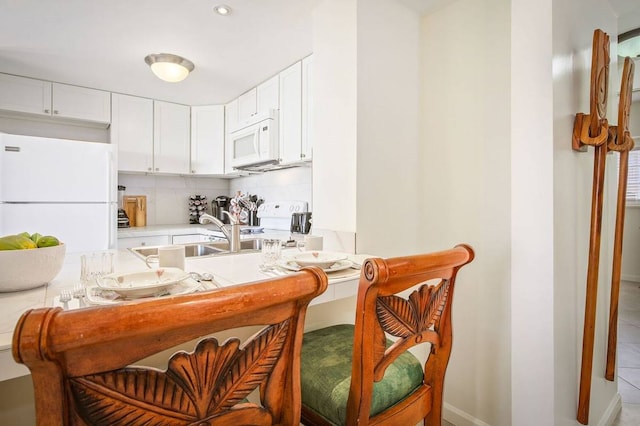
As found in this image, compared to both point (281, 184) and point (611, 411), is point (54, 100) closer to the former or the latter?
point (281, 184)

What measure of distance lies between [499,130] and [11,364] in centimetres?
189

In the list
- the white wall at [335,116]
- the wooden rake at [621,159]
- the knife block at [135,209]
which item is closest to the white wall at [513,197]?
the wooden rake at [621,159]

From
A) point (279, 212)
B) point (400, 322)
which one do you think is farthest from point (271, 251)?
point (279, 212)

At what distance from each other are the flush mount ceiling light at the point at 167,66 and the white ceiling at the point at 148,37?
6 cm

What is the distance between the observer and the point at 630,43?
2193mm

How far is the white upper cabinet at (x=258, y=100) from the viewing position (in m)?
2.84

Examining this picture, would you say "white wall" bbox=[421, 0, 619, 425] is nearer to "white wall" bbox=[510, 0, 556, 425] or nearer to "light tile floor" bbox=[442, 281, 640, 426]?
"white wall" bbox=[510, 0, 556, 425]

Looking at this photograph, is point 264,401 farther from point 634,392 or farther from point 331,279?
point 634,392

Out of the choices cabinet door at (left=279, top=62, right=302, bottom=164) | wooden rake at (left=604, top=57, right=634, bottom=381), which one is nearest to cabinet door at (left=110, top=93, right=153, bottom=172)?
cabinet door at (left=279, top=62, right=302, bottom=164)

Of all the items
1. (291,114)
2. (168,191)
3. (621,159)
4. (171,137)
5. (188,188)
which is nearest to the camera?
(621,159)

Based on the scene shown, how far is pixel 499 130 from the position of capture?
1.62 meters

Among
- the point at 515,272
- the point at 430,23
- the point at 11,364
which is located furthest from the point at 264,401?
the point at 430,23

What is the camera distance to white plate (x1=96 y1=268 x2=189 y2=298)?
0.80 metres

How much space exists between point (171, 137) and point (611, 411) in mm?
4132
